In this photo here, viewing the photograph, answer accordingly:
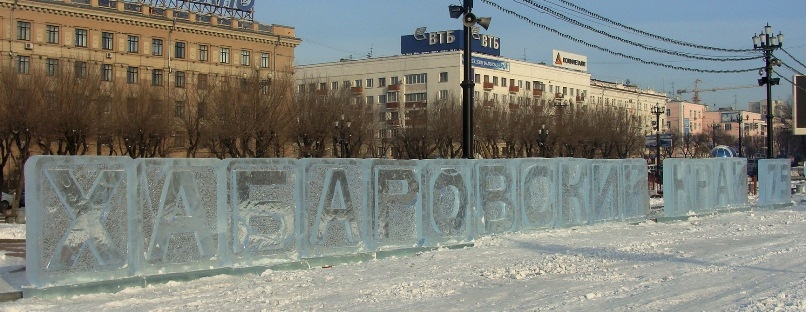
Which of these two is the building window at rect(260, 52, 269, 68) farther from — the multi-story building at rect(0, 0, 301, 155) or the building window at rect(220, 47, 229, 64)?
the building window at rect(220, 47, 229, 64)

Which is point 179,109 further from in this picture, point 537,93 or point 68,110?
point 537,93

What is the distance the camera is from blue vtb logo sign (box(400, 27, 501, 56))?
9169 centimetres

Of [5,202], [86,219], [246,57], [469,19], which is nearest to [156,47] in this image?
[246,57]

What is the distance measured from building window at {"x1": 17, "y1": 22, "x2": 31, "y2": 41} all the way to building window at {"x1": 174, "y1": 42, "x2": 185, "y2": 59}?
1116 centimetres

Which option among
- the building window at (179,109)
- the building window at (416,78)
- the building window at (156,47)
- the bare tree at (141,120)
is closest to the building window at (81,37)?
the building window at (156,47)

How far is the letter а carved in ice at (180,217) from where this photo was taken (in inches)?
476

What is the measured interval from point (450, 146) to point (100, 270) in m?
50.0

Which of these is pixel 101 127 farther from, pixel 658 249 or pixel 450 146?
pixel 658 249

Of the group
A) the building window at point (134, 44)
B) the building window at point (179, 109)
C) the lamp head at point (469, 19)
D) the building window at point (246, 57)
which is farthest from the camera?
the building window at point (246, 57)

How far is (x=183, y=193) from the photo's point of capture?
12.4 meters

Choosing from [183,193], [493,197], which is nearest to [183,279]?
[183,193]

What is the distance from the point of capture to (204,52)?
6838 centimetres

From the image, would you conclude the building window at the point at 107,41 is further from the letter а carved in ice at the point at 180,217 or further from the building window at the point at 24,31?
the letter а carved in ice at the point at 180,217

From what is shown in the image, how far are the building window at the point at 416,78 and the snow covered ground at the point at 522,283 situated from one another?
73976mm
